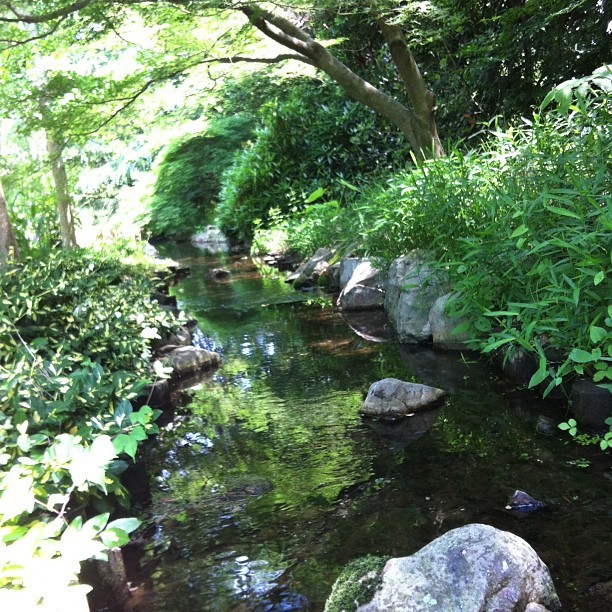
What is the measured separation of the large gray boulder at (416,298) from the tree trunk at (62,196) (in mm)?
4794

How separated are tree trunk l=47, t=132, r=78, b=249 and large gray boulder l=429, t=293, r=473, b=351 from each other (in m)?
5.30

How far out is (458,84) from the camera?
11.0 metres

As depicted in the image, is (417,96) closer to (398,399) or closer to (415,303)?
(415,303)

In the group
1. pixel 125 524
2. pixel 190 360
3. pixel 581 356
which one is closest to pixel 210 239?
pixel 190 360

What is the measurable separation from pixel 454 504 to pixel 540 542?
476mm

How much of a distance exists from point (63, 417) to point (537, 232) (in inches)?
120

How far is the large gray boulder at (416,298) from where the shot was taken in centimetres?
579

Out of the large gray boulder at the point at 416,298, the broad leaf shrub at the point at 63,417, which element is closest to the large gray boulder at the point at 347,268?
the large gray boulder at the point at 416,298

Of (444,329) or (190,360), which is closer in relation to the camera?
(444,329)

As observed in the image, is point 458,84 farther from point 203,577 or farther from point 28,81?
point 203,577

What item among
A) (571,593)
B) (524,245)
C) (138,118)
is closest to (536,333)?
(524,245)

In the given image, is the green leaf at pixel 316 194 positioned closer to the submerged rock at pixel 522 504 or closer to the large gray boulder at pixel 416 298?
the large gray boulder at pixel 416 298

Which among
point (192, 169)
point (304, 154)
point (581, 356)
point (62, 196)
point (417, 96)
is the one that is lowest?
point (581, 356)

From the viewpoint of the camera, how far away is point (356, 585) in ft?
7.36
